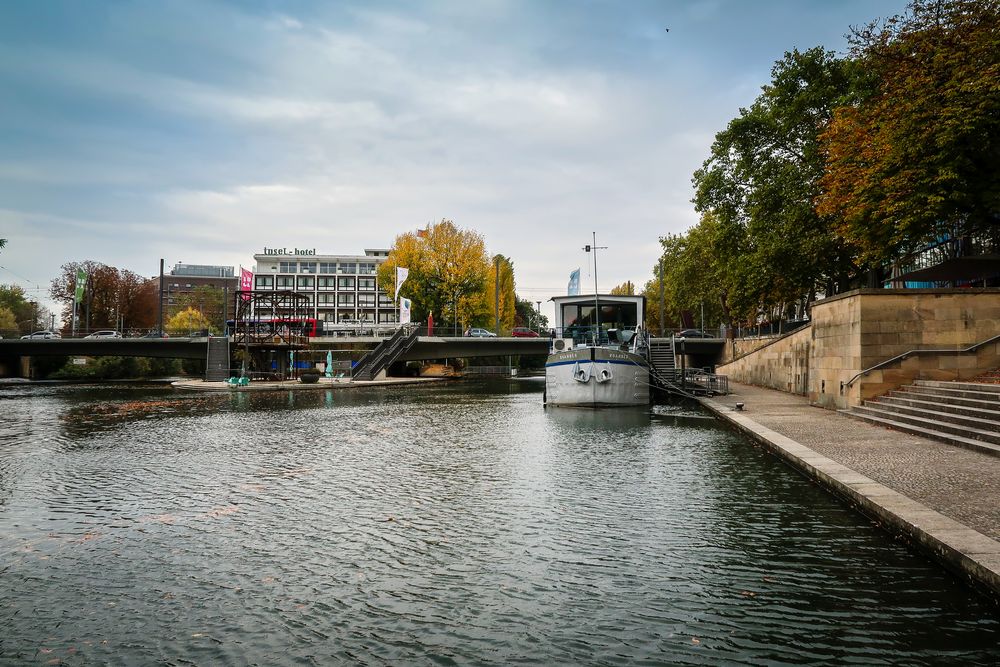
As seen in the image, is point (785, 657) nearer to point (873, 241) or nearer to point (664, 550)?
point (664, 550)

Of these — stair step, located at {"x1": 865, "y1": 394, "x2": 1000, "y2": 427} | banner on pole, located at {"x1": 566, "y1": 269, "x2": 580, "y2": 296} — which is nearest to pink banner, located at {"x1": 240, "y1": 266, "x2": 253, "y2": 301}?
banner on pole, located at {"x1": 566, "y1": 269, "x2": 580, "y2": 296}

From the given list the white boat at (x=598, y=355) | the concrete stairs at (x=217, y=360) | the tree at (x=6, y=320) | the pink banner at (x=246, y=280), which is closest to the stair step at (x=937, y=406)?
the white boat at (x=598, y=355)

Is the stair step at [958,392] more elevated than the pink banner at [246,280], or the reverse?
the pink banner at [246,280]

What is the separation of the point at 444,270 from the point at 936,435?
187ft

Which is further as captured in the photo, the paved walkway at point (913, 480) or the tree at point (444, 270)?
the tree at point (444, 270)

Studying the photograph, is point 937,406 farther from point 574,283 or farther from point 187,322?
point 187,322

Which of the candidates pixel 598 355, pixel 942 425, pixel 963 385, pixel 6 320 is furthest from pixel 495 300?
pixel 942 425

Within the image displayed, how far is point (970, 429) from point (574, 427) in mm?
9322

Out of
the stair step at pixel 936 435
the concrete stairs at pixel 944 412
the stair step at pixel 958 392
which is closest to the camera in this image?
the stair step at pixel 936 435

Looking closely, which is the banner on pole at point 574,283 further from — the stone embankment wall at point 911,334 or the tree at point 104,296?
the tree at point 104,296

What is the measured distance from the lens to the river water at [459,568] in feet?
15.2

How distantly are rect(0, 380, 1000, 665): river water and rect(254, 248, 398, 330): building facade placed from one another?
365 ft

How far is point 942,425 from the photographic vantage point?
1249cm

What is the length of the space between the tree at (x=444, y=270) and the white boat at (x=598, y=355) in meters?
36.8
